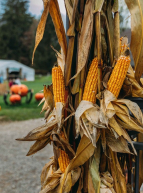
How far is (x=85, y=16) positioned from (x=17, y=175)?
119 inches

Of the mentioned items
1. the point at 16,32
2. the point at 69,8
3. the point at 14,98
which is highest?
the point at 16,32

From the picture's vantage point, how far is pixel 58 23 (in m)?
0.98

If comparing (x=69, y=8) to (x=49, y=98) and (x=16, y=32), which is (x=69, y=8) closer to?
(x=49, y=98)

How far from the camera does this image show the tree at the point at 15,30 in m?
43.0

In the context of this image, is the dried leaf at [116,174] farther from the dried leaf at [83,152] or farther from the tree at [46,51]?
the tree at [46,51]

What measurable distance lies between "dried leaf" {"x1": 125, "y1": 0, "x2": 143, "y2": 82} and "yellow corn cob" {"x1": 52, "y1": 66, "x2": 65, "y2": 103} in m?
0.32

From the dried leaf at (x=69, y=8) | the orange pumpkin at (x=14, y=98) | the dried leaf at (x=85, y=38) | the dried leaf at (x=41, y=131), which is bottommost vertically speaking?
the orange pumpkin at (x=14, y=98)

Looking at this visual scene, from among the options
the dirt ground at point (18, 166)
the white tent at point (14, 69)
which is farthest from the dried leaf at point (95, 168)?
the white tent at point (14, 69)

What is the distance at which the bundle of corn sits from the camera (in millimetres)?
900

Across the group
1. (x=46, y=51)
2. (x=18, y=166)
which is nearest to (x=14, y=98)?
(x=18, y=166)

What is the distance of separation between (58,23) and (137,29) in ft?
1.09

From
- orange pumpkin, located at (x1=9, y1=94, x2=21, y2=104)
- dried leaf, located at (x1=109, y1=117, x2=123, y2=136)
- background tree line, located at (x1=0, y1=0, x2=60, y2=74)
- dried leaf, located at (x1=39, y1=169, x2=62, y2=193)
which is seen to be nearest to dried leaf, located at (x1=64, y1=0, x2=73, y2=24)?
dried leaf, located at (x1=109, y1=117, x2=123, y2=136)

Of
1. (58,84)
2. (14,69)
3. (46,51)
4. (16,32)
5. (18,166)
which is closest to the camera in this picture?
(58,84)

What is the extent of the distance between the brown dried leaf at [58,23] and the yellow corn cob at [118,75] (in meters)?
0.23
